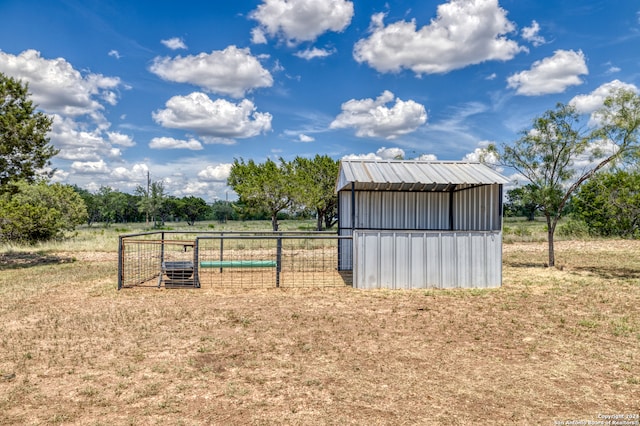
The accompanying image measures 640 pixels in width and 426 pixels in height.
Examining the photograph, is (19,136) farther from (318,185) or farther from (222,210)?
(222,210)

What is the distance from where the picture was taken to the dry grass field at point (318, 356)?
3.66m

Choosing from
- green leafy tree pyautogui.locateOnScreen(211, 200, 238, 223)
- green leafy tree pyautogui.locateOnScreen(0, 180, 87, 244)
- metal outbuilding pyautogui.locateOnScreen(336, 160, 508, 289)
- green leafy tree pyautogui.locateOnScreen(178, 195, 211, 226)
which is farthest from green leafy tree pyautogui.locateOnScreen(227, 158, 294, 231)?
green leafy tree pyautogui.locateOnScreen(211, 200, 238, 223)

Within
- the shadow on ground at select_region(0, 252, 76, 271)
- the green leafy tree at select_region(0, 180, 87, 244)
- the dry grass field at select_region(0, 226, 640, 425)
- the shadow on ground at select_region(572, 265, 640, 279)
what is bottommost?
the dry grass field at select_region(0, 226, 640, 425)

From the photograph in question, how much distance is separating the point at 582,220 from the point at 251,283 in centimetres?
2606

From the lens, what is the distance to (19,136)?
1393 centimetres

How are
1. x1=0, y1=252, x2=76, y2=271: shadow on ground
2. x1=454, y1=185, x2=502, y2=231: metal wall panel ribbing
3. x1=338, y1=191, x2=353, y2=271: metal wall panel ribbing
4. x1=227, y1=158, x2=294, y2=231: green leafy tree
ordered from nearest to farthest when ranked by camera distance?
x1=454, y1=185, x2=502, y2=231: metal wall panel ribbing
x1=338, y1=191, x2=353, y2=271: metal wall panel ribbing
x1=0, y1=252, x2=76, y2=271: shadow on ground
x1=227, y1=158, x2=294, y2=231: green leafy tree

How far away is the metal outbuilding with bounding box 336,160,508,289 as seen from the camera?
9.28m

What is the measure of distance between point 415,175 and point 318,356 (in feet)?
21.3

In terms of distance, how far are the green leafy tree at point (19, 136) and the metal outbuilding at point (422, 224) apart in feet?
35.5

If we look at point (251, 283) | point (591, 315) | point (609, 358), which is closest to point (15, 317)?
point (251, 283)

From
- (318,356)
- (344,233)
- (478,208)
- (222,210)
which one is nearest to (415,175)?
(478,208)

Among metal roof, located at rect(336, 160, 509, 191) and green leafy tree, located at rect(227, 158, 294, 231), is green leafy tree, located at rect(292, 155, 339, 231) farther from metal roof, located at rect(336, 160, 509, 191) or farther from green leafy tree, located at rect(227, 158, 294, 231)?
metal roof, located at rect(336, 160, 509, 191)

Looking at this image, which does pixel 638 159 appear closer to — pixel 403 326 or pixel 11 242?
pixel 403 326

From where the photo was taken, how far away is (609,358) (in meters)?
4.90
